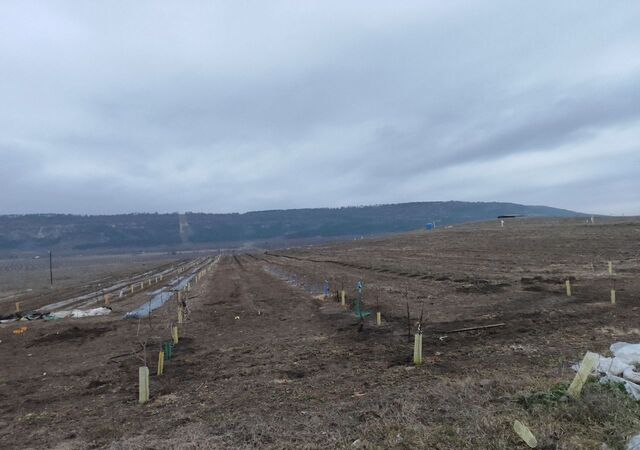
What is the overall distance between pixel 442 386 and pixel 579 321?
7.83 meters

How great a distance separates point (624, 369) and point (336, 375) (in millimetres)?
5331

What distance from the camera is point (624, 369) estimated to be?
6.49m

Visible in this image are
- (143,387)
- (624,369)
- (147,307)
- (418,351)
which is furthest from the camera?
(147,307)

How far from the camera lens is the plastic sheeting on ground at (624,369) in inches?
225

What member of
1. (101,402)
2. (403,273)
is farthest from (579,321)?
(403,273)

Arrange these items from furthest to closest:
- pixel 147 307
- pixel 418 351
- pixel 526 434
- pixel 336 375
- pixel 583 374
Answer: pixel 147 307 → pixel 418 351 → pixel 336 375 → pixel 583 374 → pixel 526 434

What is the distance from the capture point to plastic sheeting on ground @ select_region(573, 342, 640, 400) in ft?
18.8

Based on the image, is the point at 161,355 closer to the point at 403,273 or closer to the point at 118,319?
the point at 118,319

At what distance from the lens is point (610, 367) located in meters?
6.59

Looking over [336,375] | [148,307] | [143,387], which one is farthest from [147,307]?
[336,375]

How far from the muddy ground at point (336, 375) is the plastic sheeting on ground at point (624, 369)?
1.15 feet

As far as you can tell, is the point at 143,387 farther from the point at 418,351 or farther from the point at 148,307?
the point at 148,307

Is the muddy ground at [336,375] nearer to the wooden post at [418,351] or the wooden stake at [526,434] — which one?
the wooden stake at [526,434]

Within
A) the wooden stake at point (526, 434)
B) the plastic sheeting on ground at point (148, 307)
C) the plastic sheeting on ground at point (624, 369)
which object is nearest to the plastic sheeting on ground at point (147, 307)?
the plastic sheeting on ground at point (148, 307)
